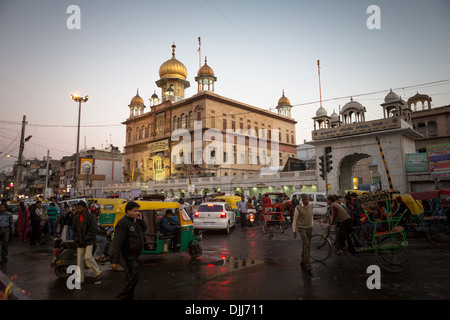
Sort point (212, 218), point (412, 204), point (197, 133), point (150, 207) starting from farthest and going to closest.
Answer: point (197, 133) → point (212, 218) → point (412, 204) → point (150, 207)

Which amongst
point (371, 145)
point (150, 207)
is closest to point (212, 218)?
point (150, 207)

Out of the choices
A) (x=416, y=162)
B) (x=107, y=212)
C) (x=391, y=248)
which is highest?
(x=416, y=162)

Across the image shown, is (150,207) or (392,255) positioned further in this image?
(150,207)

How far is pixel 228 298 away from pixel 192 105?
49041 millimetres

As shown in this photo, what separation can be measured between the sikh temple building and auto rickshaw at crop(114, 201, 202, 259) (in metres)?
37.6

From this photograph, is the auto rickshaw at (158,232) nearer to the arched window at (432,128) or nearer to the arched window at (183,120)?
the arched window at (183,120)

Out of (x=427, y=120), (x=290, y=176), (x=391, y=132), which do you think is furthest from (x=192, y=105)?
(x=427, y=120)

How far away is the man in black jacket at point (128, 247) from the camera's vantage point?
14.6 feet

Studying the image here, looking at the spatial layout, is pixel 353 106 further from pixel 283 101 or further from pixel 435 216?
pixel 283 101

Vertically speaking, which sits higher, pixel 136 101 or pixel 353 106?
pixel 136 101

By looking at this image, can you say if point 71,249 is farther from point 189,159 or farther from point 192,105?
point 192,105

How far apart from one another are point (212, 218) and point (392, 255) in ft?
27.4

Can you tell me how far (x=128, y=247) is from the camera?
15.0 feet

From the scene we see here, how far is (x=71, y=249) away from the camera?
21.7 ft
